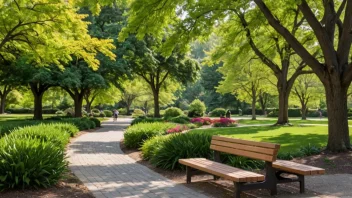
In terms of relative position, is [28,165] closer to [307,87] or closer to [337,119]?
[337,119]

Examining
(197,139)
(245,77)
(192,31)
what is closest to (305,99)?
(245,77)

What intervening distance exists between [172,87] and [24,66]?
22.5 m

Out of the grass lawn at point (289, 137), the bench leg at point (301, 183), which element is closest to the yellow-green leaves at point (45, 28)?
the grass lawn at point (289, 137)

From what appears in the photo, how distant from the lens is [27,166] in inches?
262

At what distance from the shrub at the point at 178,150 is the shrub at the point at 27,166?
296 centimetres

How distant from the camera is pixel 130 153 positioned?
12656 mm

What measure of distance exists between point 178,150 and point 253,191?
312 centimetres

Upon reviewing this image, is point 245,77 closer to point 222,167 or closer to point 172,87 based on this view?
point 172,87

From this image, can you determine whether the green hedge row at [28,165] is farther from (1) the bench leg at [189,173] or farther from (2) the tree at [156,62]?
(2) the tree at [156,62]

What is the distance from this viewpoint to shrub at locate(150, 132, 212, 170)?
9.26m

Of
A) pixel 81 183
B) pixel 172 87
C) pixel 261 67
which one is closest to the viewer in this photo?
pixel 81 183

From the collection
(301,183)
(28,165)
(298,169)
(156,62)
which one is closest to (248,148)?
(298,169)

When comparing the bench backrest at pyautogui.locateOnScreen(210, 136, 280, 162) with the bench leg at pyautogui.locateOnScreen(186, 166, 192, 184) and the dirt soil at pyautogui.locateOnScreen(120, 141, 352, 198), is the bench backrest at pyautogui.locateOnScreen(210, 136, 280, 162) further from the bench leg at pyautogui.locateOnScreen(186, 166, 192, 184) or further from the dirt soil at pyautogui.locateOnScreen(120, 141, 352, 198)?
the bench leg at pyautogui.locateOnScreen(186, 166, 192, 184)

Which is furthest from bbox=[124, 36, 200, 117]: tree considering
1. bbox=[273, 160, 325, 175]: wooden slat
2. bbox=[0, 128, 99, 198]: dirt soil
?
bbox=[273, 160, 325, 175]: wooden slat
